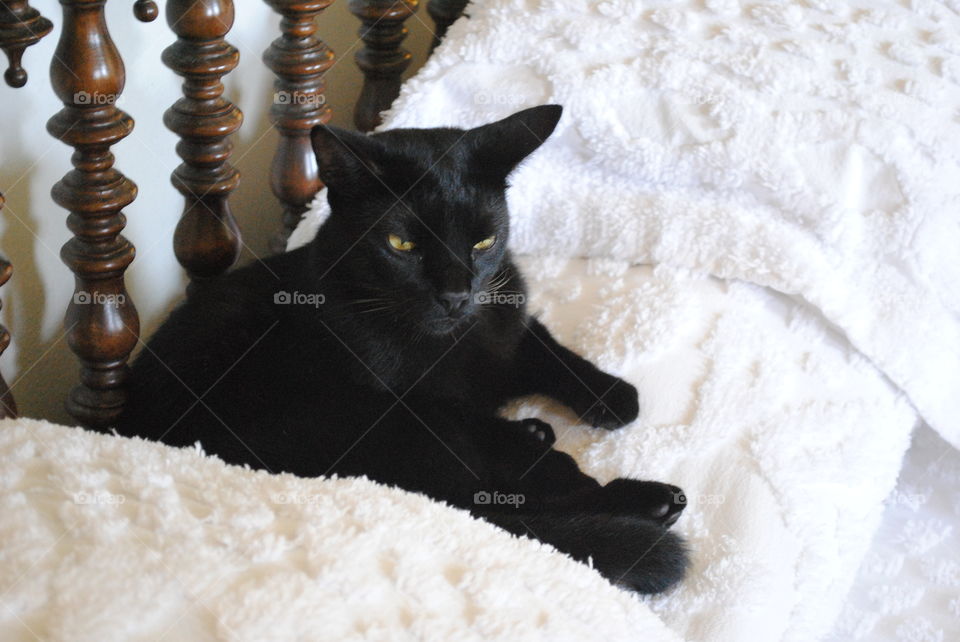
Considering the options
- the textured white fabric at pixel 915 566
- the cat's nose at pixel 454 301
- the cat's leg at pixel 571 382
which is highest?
the cat's nose at pixel 454 301

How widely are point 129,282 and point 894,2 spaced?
3.28 feet

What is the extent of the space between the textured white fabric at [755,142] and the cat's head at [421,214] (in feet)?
0.70

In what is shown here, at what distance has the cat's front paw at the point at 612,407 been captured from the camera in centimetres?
94

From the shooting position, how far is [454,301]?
2.89 feet

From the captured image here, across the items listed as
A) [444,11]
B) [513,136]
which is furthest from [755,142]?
[444,11]

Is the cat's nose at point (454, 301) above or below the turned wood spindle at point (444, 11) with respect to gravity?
below

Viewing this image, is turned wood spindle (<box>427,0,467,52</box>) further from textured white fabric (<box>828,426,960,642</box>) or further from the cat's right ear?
textured white fabric (<box>828,426,960,642</box>)

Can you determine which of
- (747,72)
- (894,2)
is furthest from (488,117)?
(894,2)

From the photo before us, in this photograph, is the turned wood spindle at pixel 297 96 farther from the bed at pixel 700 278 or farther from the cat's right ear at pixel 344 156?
the cat's right ear at pixel 344 156

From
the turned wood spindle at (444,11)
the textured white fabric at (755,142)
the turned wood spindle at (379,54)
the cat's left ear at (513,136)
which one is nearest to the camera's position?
the cat's left ear at (513,136)

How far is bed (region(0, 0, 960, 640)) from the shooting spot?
2.24 ft

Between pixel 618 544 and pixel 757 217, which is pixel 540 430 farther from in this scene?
pixel 757 217

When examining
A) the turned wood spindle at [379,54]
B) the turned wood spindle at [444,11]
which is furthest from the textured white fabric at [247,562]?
the turned wood spindle at [444,11]

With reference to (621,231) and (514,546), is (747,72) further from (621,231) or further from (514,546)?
(514,546)
